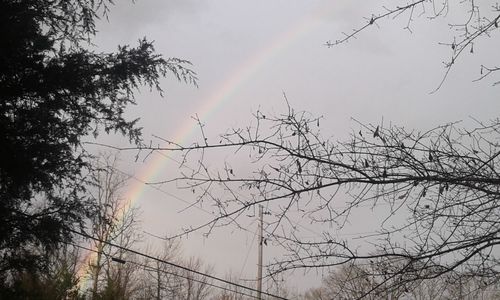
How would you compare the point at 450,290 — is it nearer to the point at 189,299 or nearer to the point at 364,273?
the point at 364,273

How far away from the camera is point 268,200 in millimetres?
2096

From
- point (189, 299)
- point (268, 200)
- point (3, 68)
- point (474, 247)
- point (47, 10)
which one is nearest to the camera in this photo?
point (474, 247)

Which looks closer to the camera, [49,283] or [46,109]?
[46,109]

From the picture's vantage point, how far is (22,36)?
213 inches

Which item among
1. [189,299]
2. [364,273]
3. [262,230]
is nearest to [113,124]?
[262,230]

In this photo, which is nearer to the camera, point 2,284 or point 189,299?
point 2,284

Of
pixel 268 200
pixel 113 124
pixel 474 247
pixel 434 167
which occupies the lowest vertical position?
pixel 474 247

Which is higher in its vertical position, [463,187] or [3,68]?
[3,68]

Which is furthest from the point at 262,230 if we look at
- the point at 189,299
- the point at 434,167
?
the point at 189,299

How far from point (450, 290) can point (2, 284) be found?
244 inches

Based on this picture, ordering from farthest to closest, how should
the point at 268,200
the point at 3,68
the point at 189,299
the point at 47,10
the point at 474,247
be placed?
the point at 189,299, the point at 47,10, the point at 3,68, the point at 268,200, the point at 474,247

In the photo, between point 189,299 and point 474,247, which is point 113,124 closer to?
point 474,247

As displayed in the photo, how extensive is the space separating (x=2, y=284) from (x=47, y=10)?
386 cm

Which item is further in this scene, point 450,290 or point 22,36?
point 22,36
